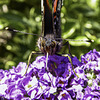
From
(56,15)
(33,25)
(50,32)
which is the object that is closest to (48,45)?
(50,32)

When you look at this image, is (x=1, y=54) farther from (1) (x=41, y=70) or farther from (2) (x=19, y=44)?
(1) (x=41, y=70)

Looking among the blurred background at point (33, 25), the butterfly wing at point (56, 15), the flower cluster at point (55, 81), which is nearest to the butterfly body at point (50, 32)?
the butterfly wing at point (56, 15)

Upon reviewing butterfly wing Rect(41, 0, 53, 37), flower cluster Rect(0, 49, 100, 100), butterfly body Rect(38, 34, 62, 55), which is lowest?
flower cluster Rect(0, 49, 100, 100)

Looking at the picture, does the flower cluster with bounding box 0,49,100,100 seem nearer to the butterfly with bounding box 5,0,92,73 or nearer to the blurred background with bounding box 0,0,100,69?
the butterfly with bounding box 5,0,92,73

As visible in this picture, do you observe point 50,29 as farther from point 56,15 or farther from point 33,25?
point 33,25

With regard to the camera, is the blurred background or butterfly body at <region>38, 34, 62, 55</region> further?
the blurred background

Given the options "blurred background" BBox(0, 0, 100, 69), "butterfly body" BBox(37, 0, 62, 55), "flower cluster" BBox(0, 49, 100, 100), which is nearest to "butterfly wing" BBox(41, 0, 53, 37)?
"butterfly body" BBox(37, 0, 62, 55)

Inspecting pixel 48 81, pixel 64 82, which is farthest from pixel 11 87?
pixel 64 82

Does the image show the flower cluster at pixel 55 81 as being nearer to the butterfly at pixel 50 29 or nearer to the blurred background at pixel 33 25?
the butterfly at pixel 50 29
